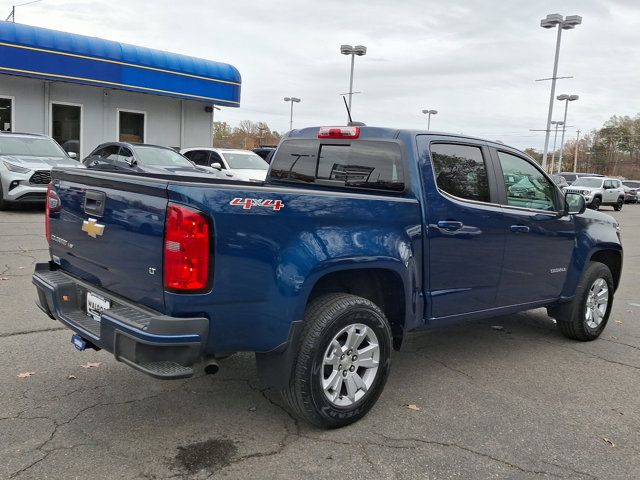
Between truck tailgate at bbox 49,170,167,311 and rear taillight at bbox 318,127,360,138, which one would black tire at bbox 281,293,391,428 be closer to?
truck tailgate at bbox 49,170,167,311

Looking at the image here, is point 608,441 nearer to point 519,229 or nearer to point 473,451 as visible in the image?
point 473,451

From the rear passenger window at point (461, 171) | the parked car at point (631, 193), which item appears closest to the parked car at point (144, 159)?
the rear passenger window at point (461, 171)

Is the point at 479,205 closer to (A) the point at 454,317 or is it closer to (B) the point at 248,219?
(A) the point at 454,317

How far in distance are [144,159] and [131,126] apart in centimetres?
895

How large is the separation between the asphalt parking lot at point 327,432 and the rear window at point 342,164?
1516 mm

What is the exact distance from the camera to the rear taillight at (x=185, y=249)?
2.88m

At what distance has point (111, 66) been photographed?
19.5m

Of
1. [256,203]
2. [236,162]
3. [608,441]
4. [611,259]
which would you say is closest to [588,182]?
[236,162]

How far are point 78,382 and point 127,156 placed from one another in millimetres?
10976

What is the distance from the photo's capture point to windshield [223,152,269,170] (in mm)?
16062

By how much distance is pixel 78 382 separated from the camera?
409 centimetres

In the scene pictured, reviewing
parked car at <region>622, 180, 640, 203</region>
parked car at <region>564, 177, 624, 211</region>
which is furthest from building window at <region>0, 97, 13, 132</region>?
parked car at <region>622, 180, 640, 203</region>

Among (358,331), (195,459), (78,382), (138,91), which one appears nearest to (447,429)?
(358,331)

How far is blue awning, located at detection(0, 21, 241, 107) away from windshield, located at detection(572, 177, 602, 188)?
17921 millimetres
